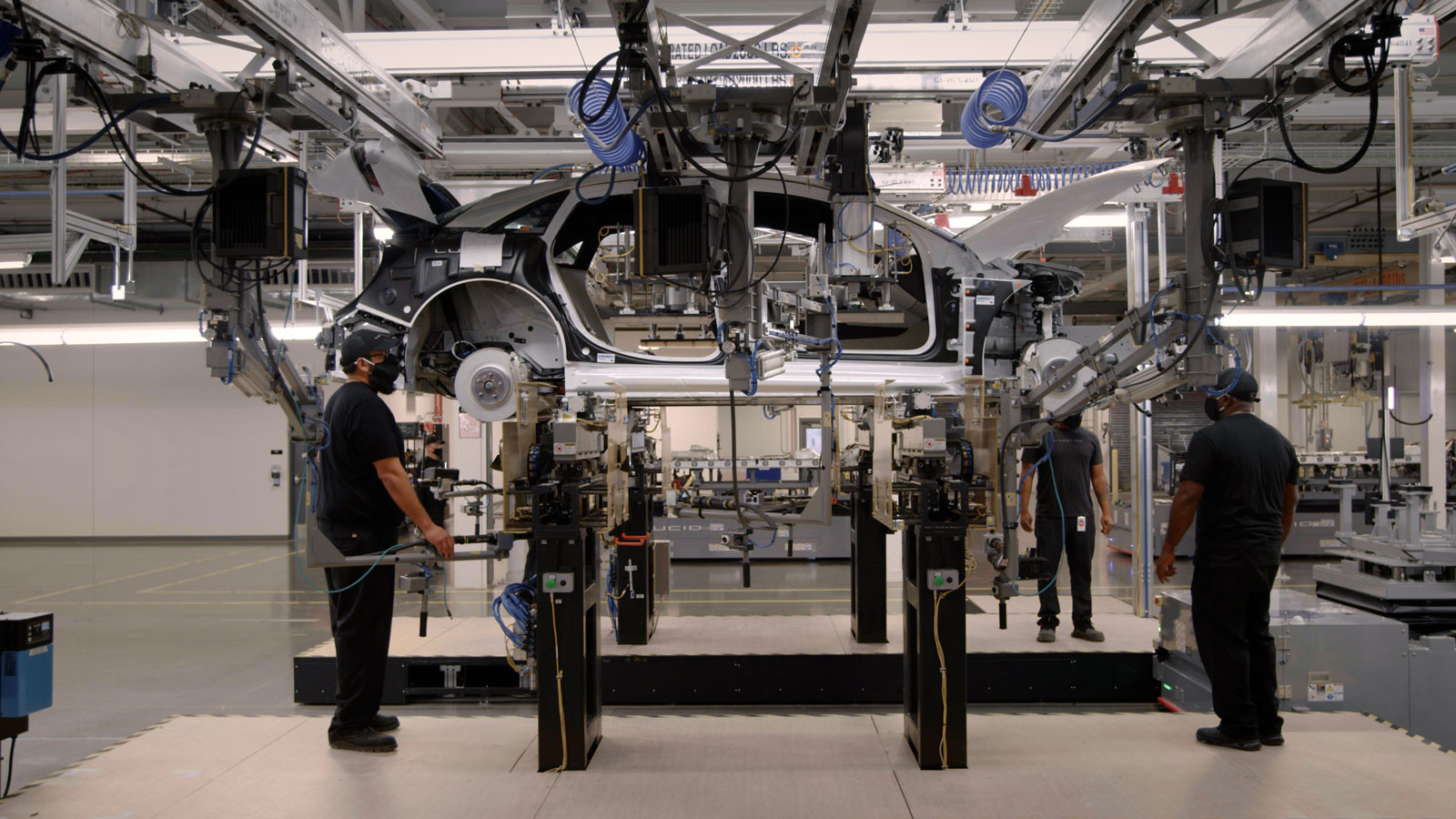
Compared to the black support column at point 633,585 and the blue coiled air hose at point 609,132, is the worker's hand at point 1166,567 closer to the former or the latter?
the black support column at point 633,585

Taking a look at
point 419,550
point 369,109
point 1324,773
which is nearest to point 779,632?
point 419,550

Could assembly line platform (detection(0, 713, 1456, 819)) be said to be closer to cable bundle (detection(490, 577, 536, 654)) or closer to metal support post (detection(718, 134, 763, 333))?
cable bundle (detection(490, 577, 536, 654))

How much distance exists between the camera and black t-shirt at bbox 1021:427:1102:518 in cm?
477

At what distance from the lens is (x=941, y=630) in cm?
298

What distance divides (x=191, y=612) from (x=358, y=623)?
5.00 metres

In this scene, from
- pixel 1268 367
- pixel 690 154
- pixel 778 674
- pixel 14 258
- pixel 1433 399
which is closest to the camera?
pixel 690 154

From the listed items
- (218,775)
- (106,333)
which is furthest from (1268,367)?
(106,333)

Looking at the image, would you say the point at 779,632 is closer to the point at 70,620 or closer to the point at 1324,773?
the point at 1324,773

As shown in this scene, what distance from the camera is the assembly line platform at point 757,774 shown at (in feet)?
8.80

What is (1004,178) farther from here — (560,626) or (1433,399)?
(1433,399)

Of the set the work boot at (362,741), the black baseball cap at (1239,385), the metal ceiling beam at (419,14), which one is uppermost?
the metal ceiling beam at (419,14)

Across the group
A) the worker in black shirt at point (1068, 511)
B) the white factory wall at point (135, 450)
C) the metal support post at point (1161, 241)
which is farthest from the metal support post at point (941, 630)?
the white factory wall at point (135, 450)

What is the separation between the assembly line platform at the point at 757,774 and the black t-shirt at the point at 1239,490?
745 millimetres

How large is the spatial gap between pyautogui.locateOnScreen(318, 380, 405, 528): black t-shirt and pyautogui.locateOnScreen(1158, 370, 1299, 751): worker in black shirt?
10.0 ft
